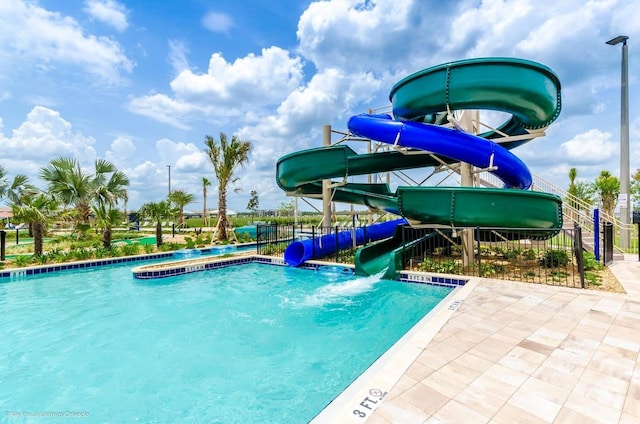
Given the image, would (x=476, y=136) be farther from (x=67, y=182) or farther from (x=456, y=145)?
(x=67, y=182)

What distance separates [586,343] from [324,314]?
4205 mm

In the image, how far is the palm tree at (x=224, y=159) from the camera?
770 inches

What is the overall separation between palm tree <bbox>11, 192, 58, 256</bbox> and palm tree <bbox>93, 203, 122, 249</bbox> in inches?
70.7

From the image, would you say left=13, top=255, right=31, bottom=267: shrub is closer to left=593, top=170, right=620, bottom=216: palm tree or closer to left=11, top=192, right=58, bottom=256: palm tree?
left=11, top=192, right=58, bottom=256: palm tree

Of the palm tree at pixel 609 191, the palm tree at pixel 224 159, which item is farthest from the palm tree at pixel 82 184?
the palm tree at pixel 609 191

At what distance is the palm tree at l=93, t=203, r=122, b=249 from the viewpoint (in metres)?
14.2

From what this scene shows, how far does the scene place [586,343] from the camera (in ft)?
12.3

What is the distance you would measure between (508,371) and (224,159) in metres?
18.9

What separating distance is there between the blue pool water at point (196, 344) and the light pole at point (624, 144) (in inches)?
397

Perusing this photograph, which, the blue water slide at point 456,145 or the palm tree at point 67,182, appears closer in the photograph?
the blue water slide at point 456,145

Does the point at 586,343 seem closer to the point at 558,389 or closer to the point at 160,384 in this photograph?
the point at 558,389

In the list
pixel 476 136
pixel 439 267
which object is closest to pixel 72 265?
pixel 439 267

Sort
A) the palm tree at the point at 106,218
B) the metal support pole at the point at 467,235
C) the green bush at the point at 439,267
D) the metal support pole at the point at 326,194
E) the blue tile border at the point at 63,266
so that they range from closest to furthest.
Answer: the green bush at the point at 439,267
the metal support pole at the point at 467,235
the blue tile border at the point at 63,266
the metal support pole at the point at 326,194
the palm tree at the point at 106,218

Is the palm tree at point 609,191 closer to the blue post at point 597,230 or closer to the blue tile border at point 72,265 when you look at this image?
the blue post at point 597,230
